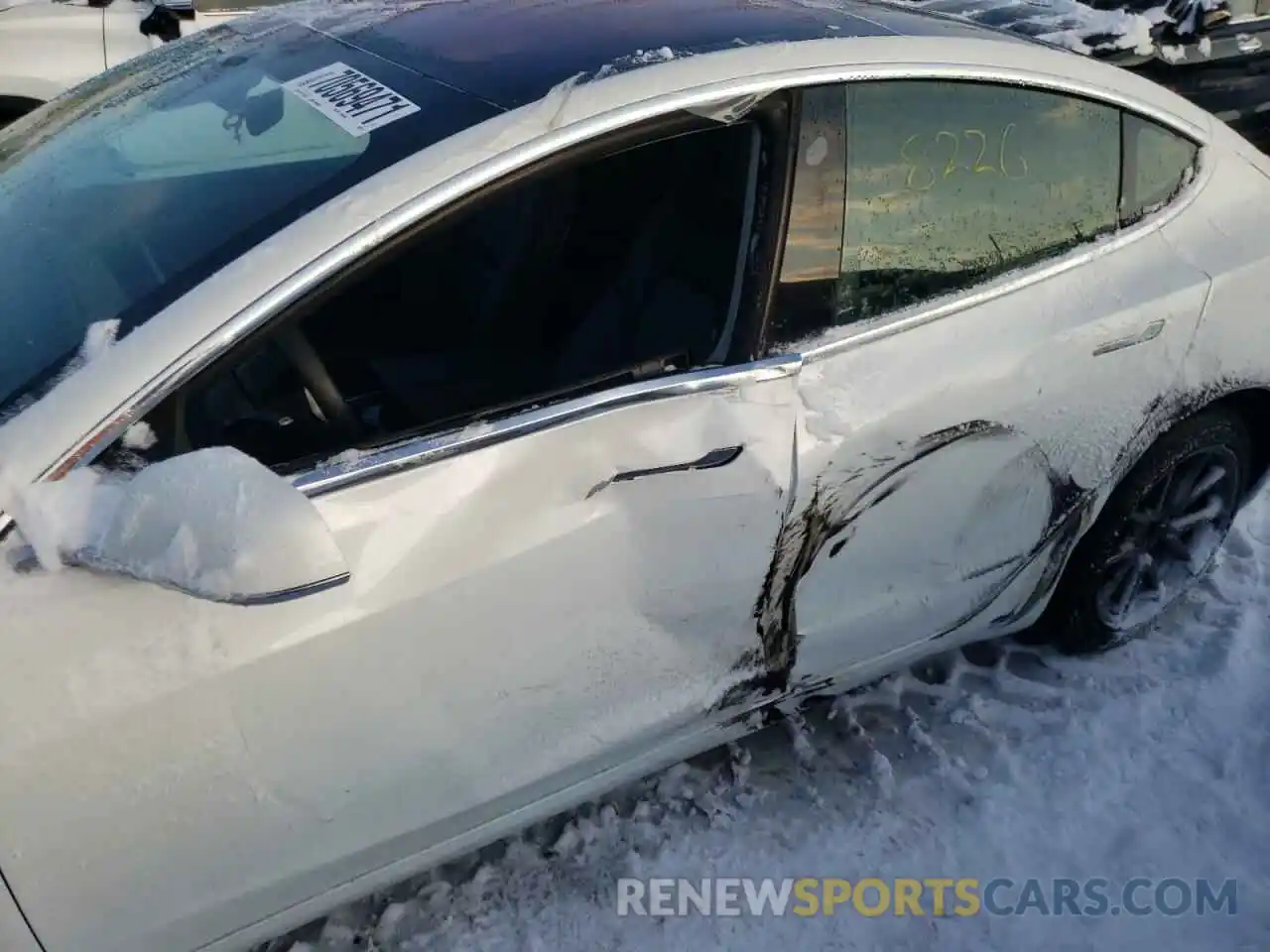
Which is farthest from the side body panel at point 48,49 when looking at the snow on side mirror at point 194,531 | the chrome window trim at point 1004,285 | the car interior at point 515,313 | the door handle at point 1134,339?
the door handle at point 1134,339

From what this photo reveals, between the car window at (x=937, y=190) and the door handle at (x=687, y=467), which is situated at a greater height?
the car window at (x=937, y=190)

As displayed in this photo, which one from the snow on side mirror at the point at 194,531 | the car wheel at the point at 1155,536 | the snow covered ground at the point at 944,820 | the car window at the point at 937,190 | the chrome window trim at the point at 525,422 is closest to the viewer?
the snow on side mirror at the point at 194,531

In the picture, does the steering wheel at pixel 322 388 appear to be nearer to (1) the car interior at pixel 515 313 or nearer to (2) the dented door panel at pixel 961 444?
(1) the car interior at pixel 515 313

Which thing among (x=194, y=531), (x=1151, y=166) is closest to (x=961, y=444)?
(x=1151, y=166)

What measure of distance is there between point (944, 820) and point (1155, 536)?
0.94 m

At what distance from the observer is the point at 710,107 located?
175cm

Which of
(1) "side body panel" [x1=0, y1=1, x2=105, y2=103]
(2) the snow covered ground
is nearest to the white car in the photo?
(2) the snow covered ground

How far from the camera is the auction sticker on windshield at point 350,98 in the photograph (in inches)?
67.7

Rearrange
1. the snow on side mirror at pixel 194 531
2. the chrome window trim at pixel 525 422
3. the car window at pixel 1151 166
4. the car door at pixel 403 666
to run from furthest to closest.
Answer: the car window at pixel 1151 166, the chrome window trim at pixel 525 422, the car door at pixel 403 666, the snow on side mirror at pixel 194 531

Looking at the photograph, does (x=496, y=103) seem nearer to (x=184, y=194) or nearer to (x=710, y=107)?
(x=710, y=107)

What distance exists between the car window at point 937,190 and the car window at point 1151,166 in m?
0.04

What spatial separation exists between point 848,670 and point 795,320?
769mm

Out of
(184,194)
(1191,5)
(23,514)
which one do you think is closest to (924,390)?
(184,194)

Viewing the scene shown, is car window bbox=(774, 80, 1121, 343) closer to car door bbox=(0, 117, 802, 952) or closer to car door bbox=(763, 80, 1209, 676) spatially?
car door bbox=(763, 80, 1209, 676)
